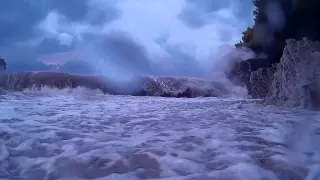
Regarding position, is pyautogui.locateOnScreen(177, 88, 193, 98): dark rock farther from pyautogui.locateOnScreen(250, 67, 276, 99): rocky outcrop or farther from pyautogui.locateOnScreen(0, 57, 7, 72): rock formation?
Answer: pyautogui.locateOnScreen(0, 57, 7, 72): rock formation

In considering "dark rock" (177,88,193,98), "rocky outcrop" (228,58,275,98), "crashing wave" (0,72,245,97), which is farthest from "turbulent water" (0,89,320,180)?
"dark rock" (177,88,193,98)

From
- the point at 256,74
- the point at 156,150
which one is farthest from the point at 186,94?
the point at 156,150

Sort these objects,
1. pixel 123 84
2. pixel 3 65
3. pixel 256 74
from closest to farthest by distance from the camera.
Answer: pixel 256 74
pixel 123 84
pixel 3 65

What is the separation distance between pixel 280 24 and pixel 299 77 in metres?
3.37

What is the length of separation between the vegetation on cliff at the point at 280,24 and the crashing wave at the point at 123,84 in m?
5.54

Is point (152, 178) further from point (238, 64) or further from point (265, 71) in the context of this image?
point (238, 64)

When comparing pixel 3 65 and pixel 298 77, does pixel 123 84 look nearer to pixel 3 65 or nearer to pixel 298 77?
pixel 3 65

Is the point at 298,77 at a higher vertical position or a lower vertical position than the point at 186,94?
higher

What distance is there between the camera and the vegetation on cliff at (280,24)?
10.5 meters

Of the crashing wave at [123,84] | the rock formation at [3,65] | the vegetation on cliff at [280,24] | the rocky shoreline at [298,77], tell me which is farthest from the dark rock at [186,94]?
the rock formation at [3,65]

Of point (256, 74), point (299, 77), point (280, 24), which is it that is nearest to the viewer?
point (299, 77)

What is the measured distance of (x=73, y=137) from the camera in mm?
4289

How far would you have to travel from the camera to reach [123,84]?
65.5 feet

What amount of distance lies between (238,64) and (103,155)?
13287 millimetres
